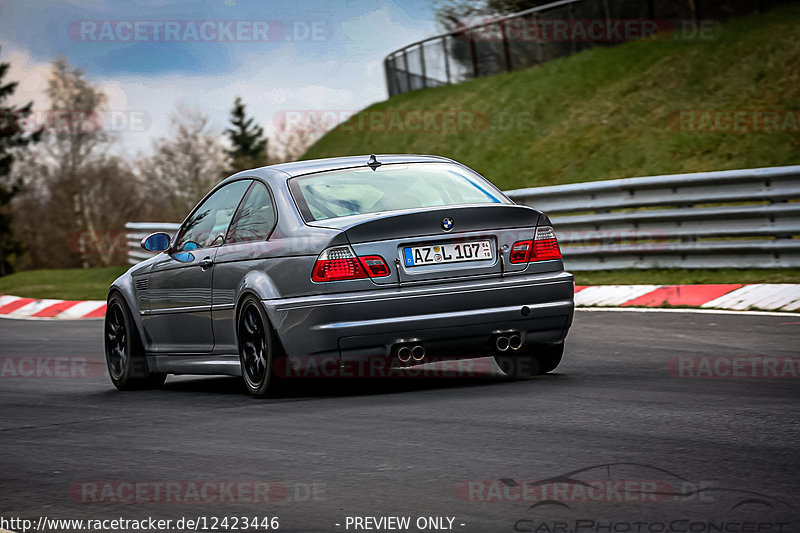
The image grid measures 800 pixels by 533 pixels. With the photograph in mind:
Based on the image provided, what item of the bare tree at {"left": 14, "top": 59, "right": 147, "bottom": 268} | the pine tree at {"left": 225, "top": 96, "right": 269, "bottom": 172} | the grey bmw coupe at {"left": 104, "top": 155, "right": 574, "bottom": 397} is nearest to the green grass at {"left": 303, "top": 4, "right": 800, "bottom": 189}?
the grey bmw coupe at {"left": 104, "top": 155, "right": 574, "bottom": 397}

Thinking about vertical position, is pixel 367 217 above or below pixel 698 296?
above

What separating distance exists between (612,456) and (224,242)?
156 inches

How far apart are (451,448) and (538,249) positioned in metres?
2.50

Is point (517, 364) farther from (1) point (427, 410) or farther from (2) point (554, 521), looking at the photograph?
(2) point (554, 521)

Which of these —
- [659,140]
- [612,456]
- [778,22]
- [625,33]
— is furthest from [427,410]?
[625,33]

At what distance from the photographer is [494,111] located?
28.9m

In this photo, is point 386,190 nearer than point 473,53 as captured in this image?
Yes

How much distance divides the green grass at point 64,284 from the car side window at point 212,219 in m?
11.7


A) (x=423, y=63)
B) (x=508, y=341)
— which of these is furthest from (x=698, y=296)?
(x=423, y=63)

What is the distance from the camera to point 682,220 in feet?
48.3

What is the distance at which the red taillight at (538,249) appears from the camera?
7898 mm

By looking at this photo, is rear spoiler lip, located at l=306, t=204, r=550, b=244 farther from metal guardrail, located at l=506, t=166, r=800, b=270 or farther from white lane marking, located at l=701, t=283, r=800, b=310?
metal guardrail, located at l=506, t=166, r=800, b=270

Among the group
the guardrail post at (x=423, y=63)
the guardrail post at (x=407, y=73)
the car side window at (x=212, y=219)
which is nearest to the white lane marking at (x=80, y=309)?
the car side window at (x=212, y=219)

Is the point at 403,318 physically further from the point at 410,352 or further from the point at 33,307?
the point at 33,307
